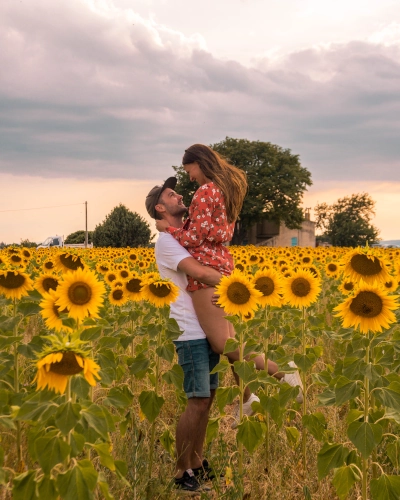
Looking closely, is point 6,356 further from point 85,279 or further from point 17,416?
point 17,416

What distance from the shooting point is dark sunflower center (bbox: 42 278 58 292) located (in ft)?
14.8

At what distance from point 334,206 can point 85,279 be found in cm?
9074

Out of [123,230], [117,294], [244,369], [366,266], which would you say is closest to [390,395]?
[366,266]

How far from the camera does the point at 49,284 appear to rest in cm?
453

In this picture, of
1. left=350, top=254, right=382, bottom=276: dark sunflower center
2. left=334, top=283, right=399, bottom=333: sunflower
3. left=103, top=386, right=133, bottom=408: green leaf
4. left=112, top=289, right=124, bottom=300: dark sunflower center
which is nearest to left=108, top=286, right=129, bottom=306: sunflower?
left=112, top=289, right=124, bottom=300: dark sunflower center

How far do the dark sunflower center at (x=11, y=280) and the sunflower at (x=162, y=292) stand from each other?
0.99 meters

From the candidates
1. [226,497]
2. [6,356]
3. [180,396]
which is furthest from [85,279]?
[226,497]

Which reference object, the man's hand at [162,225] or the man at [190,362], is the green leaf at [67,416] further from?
the man's hand at [162,225]

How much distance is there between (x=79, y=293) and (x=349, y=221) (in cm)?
8633

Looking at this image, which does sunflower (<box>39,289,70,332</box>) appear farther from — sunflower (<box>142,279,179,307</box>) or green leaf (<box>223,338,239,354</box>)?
green leaf (<box>223,338,239,354</box>)

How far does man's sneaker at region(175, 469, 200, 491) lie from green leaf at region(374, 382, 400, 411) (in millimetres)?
1539

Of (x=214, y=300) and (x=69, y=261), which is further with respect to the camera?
(x=69, y=261)

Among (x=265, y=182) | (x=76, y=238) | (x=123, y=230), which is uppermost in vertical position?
(x=265, y=182)

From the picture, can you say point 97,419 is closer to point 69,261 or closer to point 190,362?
point 190,362
